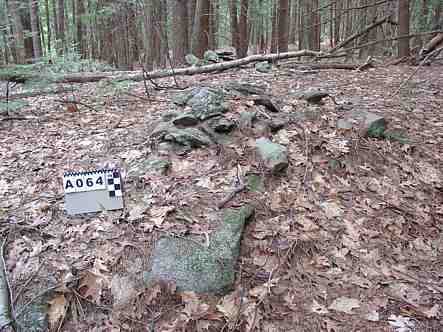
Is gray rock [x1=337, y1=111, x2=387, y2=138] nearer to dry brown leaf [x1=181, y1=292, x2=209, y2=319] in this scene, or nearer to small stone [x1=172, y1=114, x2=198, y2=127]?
small stone [x1=172, y1=114, x2=198, y2=127]

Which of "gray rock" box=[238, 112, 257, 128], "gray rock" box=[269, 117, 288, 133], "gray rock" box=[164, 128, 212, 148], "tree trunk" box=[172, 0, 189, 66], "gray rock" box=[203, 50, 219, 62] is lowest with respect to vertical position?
"gray rock" box=[164, 128, 212, 148]

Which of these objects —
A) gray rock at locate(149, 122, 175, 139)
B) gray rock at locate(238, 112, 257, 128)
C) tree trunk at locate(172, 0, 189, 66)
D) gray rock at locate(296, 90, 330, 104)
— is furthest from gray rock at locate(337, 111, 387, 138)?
tree trunk at locate(172, 0, 189, 66)

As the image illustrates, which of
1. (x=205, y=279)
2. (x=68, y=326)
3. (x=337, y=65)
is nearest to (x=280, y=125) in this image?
(x=205, y=279)

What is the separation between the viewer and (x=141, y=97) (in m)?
5.65

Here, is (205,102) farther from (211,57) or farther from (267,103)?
(211,57)

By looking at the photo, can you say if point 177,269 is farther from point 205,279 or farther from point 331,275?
point 331,275

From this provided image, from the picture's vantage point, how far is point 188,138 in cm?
393

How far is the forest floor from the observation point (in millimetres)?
2594

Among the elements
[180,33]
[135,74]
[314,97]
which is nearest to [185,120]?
[314,97]

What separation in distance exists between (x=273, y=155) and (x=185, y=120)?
1.08 m

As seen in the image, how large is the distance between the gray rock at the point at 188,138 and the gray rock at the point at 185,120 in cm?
15

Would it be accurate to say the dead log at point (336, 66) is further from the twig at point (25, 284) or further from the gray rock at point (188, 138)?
the twig at point (25, 284)

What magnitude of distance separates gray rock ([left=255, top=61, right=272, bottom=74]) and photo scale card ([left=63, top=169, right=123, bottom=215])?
16.5ft

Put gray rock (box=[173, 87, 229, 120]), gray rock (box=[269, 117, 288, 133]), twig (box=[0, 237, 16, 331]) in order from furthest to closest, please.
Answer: gray rock (box=[269, 117, 288, 133]), gray rock (box=[173, 87, 229, 120]), twig (box=[0, 237, 16, 331])
